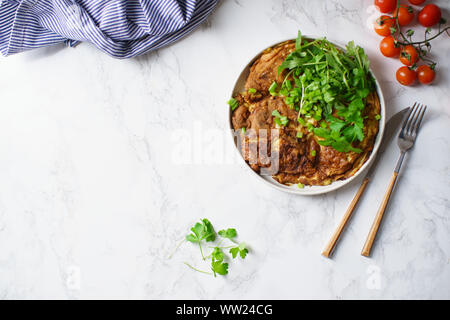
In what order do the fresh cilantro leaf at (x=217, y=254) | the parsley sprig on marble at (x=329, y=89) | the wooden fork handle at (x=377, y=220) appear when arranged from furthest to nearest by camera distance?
the fresh cilantro leaf at (x=217, y=254), the wooden fork handle at (x=377, y=220), the parsley sprig on marble at (x=329, y=89)

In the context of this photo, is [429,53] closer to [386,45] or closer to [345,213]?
[386,45]

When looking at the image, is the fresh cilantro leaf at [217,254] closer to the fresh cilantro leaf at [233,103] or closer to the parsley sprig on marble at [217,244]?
the parsley sprig on marble at [217,244]

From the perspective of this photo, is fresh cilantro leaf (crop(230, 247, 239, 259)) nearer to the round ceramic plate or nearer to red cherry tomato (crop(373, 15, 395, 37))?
the round ceramic plate

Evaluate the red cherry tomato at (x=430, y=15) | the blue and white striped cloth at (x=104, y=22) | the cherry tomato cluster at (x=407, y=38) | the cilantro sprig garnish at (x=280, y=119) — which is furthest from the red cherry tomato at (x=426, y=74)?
the blue and white striped cloth at (x=104, y=22)

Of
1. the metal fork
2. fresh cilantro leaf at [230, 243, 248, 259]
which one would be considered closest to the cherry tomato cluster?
the metal fork

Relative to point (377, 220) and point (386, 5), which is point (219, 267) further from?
point (386, 5)

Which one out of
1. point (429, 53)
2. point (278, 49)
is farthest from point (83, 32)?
point (429, 53)
